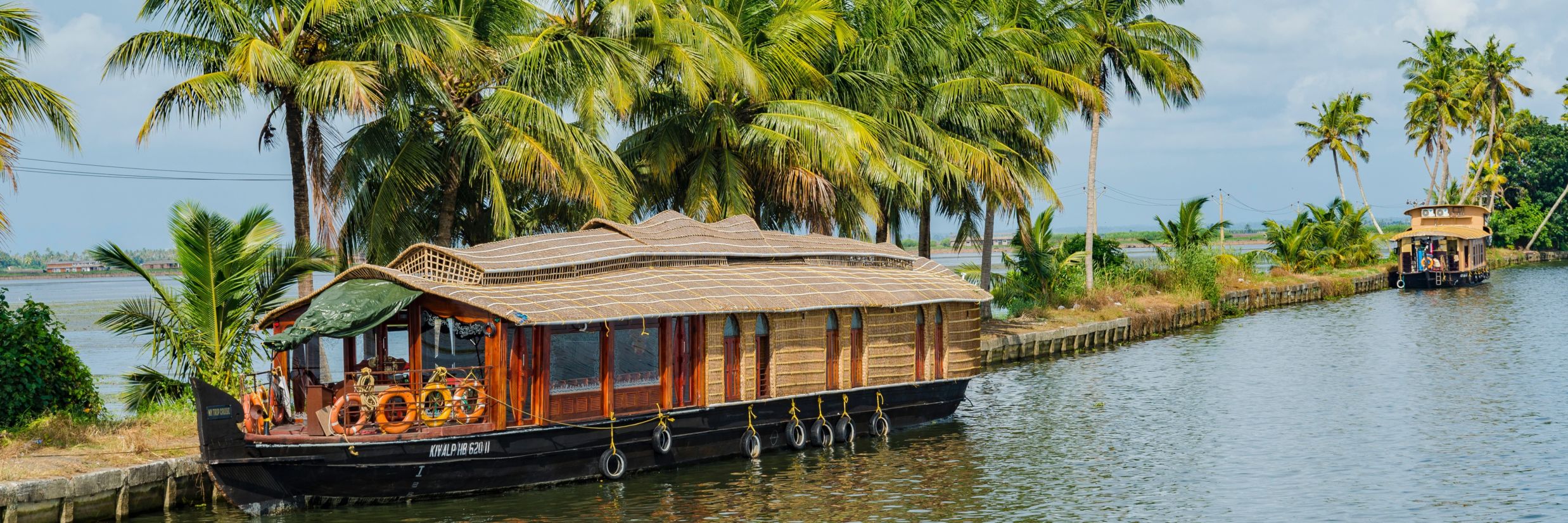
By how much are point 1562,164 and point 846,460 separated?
78751mm

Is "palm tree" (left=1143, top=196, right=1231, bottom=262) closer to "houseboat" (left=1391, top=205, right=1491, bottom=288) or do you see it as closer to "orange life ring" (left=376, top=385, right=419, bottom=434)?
"houseboat" (left=1391, top=205, right=1491, bottom=288)

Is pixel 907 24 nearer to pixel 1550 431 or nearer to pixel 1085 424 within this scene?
pixel 1085 424

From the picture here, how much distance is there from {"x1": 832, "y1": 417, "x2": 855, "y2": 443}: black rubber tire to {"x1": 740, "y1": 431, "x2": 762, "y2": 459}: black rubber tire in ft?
5.50

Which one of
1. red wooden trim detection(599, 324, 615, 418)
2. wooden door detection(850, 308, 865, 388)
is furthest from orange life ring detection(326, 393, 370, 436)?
wooden door detection(850, 308, 865, 388)

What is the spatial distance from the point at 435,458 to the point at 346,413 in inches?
41.4

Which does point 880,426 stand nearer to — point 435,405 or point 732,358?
point 732,358

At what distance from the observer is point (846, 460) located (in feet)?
59.3

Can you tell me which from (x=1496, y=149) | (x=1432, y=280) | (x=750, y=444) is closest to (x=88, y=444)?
(x=750, y=444)

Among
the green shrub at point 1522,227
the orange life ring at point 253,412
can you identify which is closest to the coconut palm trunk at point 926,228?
the orange life ring at point 253,412

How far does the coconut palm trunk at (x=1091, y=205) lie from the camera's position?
3812cm

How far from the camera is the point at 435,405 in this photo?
1477 cm

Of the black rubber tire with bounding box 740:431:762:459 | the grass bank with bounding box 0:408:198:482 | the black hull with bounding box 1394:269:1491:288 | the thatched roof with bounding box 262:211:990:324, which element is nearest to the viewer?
the grass bank with bounding box 0:408:198:482

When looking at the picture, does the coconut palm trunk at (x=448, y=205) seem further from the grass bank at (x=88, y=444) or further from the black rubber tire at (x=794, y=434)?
A: the black rubber tire at (x=794, y=434)

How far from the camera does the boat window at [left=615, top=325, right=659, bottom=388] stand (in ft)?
53.2
